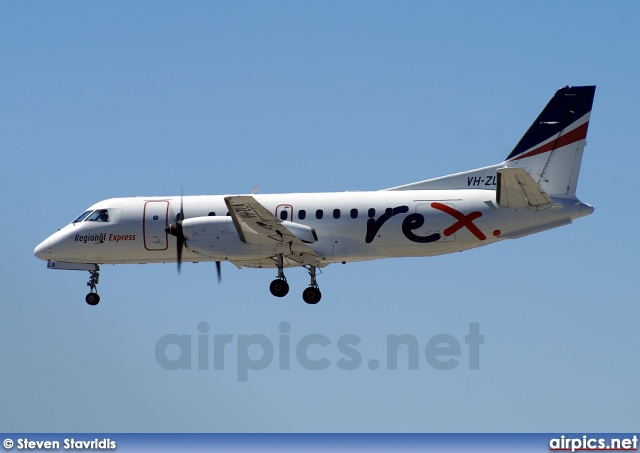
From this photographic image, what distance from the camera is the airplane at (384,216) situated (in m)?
40.6

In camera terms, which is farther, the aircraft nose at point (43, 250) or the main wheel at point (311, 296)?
the aircraft nose at point (43, 250)

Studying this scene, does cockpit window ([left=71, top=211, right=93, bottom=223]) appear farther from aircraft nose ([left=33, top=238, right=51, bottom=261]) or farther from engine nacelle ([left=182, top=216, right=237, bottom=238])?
engine nacelle ([left=182, top=216, right=237, bottom=238])

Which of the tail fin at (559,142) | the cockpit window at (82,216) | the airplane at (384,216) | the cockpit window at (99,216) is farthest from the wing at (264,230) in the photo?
the tail fin at (559,142)

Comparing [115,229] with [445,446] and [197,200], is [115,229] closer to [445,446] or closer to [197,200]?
[197,200]

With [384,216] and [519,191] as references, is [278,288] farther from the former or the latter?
[519,191]

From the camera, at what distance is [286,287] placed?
42719mm

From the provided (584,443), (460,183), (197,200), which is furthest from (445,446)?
(197,200)

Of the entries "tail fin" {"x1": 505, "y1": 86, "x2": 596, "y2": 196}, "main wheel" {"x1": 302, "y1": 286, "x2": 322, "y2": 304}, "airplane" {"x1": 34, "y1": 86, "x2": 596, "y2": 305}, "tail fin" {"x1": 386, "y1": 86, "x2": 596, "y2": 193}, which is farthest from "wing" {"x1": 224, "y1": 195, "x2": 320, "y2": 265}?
"tail fin" {"x1": 505, "y1": 86, "x2": 596, "y2": 196}

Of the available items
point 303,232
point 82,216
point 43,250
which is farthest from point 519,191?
point 43,250

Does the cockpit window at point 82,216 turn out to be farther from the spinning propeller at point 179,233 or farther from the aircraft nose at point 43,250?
the spinning propeller at point 179,233

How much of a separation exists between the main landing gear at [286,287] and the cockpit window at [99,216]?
6812mm

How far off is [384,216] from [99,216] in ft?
35.7

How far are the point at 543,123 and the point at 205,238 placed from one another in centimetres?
1241

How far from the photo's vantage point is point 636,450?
34125mm
